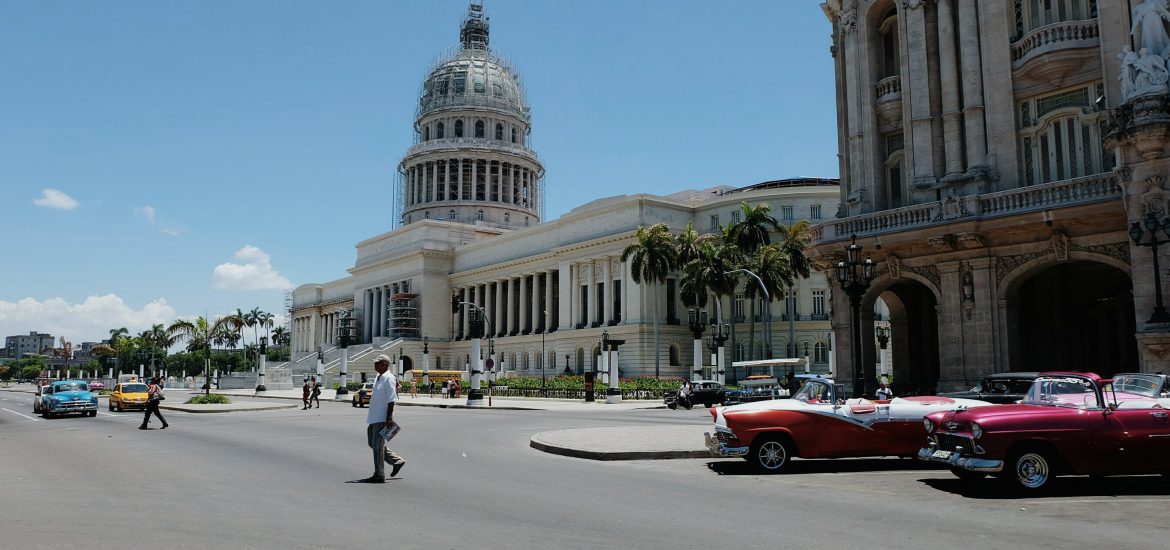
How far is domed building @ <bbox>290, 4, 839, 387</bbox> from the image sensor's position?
252 ft

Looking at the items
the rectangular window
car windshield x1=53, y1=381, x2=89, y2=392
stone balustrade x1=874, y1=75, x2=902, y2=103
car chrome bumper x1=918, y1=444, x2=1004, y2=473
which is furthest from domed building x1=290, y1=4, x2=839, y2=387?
car chrome bumper x1=918, y1=444, x2=1004, y2=473

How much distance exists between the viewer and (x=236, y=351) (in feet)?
634

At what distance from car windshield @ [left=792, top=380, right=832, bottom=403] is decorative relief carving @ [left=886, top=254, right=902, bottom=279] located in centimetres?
1739

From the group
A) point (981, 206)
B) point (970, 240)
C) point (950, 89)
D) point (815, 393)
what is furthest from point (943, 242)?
point (815, 393)

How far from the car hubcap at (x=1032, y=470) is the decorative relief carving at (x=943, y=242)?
59.4 ft

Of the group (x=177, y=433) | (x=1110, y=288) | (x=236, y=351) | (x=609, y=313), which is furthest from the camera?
(x=236, y=351)

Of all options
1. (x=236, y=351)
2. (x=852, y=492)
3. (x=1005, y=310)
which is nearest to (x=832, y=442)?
(x=852, y=492)

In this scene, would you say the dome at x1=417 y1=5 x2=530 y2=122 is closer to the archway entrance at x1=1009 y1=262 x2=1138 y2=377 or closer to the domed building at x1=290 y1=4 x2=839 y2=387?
the domed building at x1=290 y1=4 x2=839 y2=387

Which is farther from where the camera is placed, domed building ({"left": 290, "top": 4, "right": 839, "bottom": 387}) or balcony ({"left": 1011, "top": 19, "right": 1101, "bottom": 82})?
domed building ({"left": 290, "top": 4, "right": 839, "bottom": 387})

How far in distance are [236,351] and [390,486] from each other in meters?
195

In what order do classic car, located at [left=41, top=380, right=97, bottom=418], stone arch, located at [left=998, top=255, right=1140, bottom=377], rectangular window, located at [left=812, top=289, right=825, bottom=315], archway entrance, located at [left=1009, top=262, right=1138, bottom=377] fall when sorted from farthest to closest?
1. rectangular window, located at [left=812, top=289, right=825, bottom=315]
2. classic car, located at [left=41, top=380, right=97, bottom=418]
3. archway entrance, located at [left=1009, top=262, right=1138, bottom=377]
4. stone arch, located at [left=998, top=255, right=1140, bottom=377]

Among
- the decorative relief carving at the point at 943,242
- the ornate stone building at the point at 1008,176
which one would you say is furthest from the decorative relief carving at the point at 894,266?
the decorative relief carving at the point at 943,242

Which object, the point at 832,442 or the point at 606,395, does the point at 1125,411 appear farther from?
the point at 606,395

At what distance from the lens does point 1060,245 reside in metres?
26.8
